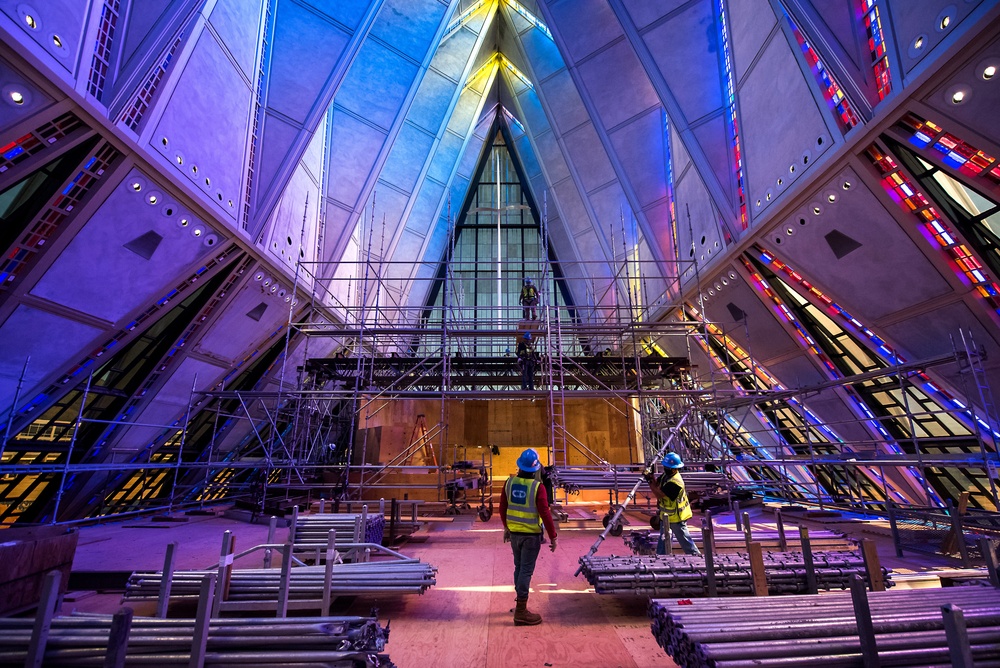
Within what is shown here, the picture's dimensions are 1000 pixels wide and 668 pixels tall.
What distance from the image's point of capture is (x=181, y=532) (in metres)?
8.09

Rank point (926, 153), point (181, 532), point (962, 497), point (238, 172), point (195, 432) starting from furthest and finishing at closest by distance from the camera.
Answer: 1. point (195, 432)
2. point (238, 172)
3. point (181, 532)
4. point (962, 497)
5. point (926, 153)

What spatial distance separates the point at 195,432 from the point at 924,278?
15568mm

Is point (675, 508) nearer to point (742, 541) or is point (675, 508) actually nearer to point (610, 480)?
point (742, 541)

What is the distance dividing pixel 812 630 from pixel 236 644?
299cm

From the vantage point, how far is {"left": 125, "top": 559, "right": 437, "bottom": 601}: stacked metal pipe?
3.79 m

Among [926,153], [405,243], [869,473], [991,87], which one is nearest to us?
[991,87]

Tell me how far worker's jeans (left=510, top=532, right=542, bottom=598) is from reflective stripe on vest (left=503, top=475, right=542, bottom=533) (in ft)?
0.21

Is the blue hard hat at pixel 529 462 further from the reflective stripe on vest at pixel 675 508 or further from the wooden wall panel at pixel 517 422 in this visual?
the wooden wall panel at pixel 517 422

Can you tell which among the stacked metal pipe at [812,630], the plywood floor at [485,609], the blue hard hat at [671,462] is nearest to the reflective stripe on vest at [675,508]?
the blue hard hat at [671,462]

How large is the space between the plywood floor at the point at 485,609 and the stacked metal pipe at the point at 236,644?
973mm

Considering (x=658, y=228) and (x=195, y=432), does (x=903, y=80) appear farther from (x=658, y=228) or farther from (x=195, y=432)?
(x=195, y=432)

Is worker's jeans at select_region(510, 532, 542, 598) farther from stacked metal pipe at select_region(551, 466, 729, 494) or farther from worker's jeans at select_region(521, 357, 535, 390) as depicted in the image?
worker's jeans at select_region(521, 357, 535, 390)

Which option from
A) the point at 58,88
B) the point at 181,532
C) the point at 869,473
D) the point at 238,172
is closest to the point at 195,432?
the point at 181,532

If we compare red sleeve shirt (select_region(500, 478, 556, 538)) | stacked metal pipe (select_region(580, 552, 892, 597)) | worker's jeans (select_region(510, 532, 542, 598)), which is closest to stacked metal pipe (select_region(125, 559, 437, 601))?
worker's jeans (select_region(510, 532, 542, 598))
